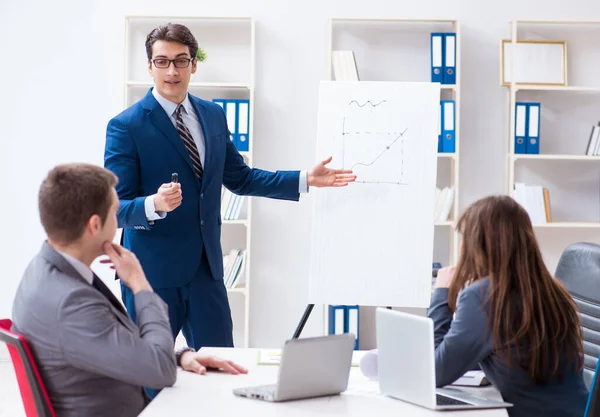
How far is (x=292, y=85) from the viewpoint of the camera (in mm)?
4703

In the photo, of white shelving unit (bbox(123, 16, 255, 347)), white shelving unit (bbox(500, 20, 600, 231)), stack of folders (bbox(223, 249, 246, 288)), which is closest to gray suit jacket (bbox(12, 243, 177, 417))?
stack of folders (bbox(223, 249, 246, 288))

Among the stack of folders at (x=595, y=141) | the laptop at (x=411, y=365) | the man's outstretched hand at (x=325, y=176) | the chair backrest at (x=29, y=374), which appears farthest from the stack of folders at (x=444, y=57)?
the chair backrest at (x=29, y=374)

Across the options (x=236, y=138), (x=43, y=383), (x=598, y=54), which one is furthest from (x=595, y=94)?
(x=43, y=383)

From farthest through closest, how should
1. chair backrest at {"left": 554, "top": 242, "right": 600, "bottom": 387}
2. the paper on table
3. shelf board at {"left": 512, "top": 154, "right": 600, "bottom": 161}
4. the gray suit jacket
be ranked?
shelf board at {"left": 512, "top": 154, "right": 600, "bottom": 161} < chair backrest at {"left": 554, "top": 242, "right": 600, "bottom": 387} < the paper on table < the gray suit jacket

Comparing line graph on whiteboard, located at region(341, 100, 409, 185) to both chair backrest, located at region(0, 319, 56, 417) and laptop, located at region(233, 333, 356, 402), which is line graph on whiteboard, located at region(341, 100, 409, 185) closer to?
laptop, located at region(233, 333, 356, 402)

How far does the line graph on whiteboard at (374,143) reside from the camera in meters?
3.56

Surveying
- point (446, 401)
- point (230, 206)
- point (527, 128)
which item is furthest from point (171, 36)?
point (527, 128)

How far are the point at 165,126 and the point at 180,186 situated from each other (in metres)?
0.26

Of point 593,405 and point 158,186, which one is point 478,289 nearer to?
point 593,405

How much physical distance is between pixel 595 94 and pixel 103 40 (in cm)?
296

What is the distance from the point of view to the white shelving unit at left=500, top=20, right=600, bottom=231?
184 inches

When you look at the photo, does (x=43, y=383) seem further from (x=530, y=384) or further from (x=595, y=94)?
(x=595, y=94)

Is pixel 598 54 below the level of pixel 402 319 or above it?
above

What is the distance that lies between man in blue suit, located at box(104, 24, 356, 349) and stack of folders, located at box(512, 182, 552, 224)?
220 cm
